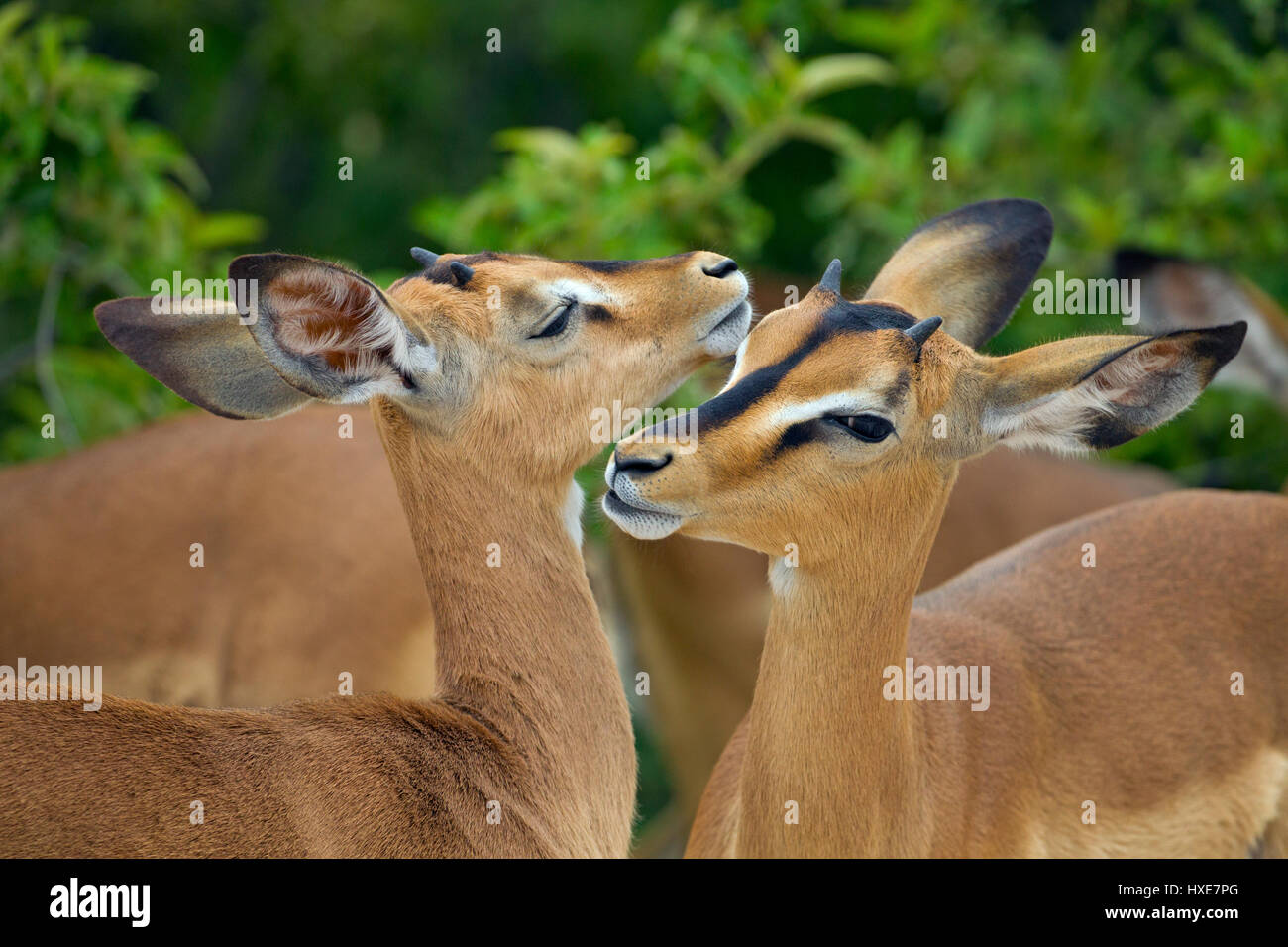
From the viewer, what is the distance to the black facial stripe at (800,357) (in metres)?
2.76

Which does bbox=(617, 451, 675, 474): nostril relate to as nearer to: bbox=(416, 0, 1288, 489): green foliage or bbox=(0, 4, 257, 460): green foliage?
bbox=(416, 0, 1288, 489): green foliage

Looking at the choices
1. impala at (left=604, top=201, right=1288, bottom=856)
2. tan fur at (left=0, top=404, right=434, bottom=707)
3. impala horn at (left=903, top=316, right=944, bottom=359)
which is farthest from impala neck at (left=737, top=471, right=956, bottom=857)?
tan fur at (left=0, top=404, right=434, bottom=707)

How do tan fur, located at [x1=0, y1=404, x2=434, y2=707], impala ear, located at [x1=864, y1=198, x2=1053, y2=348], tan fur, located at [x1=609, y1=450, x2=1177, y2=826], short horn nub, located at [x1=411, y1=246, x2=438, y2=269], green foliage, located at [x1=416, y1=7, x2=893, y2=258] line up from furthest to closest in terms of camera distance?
tan fur, located at [x1=609, y1=450, x2=1177, y2=826] → green foliage, located at [x1=416, y1=7, x2=893, y2=258] → tan fur, located at [x1=0, y1=404, x2=434, y2=707] → impala ear, located at [x1=864, y1=198, x2=1053, y2=348] → short horn nub, located at [x1=411, y1=246, x2=438, y2=269]

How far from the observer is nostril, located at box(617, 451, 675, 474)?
269 centimetres

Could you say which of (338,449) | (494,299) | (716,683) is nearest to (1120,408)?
(494,299)

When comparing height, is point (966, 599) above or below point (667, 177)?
below

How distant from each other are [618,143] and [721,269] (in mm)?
2534

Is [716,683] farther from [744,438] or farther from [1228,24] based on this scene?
[1228,24]

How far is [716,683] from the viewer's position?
Answer: 19.8ft

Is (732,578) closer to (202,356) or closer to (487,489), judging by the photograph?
(487,489)

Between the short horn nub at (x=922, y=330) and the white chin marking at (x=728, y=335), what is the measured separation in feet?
→ 1.27

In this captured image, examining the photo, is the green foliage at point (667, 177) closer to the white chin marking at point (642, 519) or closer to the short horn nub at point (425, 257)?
the short horn nub at point (425, 257)

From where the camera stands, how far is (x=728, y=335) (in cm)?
306

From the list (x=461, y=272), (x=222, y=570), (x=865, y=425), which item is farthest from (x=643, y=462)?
(x=222, y=570)
